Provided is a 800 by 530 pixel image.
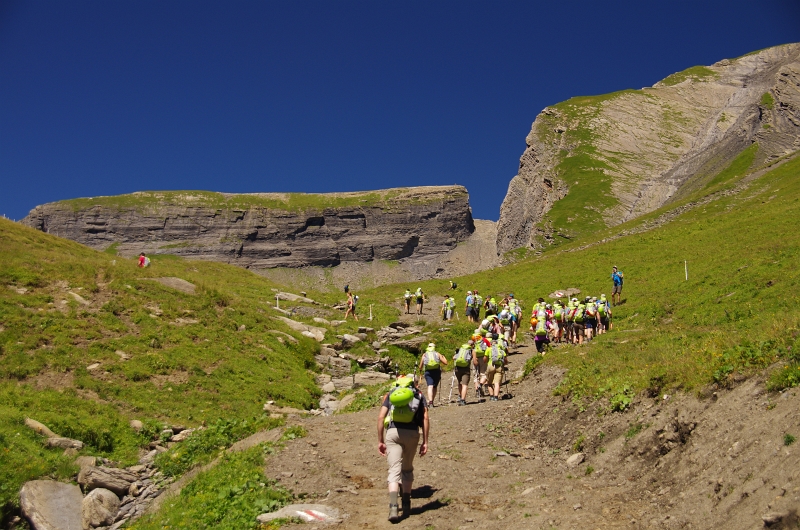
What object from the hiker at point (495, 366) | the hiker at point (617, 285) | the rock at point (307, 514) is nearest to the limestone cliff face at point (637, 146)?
the hiker at point (617, 285)

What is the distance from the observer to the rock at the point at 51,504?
12484 mm

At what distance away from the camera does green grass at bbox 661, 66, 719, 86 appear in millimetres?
165250

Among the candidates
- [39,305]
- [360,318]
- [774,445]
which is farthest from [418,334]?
[774,445]

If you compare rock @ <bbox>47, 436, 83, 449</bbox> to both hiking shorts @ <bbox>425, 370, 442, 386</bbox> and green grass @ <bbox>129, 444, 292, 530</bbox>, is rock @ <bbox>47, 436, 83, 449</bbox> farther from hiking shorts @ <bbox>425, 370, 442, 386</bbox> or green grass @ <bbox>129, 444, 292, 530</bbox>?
hiking shorts @ <bbox>425, 370, 442, 386</bbox>

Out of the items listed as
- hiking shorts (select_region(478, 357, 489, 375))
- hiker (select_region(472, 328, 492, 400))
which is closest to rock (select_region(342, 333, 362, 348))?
hiker (select_region(472, 328, 492, 400))

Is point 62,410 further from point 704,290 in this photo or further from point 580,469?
point 704,290

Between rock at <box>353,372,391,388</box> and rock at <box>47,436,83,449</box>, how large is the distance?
11.2 m

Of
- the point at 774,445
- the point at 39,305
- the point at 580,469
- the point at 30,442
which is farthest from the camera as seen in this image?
the point at 39,305

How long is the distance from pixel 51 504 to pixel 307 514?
22.1 feet

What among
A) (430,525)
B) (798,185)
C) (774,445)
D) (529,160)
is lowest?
(430,525)

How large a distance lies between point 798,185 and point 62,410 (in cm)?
5723

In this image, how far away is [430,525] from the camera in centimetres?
915

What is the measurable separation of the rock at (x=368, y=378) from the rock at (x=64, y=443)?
11.2 m

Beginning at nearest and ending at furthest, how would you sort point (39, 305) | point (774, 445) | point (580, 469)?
point (774, 445) < point (580, 469) < point (39, 305)
